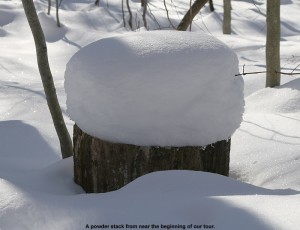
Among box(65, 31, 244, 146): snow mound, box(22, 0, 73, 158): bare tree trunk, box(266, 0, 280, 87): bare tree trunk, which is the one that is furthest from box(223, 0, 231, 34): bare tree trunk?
box(65, 31, 244, 146): snow mound

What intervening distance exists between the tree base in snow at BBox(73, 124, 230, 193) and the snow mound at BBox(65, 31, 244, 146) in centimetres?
4

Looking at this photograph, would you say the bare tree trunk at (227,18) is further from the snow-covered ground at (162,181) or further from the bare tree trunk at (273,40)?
the bare tree trunk at (273,40)

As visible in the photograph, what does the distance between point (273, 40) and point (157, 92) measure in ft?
10.4

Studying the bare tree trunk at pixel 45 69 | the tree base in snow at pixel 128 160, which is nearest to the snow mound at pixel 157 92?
the tree base in snow at pixel 128 160

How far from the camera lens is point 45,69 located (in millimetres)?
2898

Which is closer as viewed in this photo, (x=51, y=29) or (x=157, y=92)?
(x=157, y=92)

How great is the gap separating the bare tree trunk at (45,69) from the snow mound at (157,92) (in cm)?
61

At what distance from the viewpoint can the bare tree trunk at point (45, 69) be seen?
9.34ft

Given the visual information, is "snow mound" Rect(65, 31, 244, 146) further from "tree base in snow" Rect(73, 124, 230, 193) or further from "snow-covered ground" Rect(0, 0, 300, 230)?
"snow-covered ground" Rect(0, 0, 300, 230)

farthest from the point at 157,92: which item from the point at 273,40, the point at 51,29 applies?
the point at 51,29

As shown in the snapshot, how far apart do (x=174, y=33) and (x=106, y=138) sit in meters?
0.69

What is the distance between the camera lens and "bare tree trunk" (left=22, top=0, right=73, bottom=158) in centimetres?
285

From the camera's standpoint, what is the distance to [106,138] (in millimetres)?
2234

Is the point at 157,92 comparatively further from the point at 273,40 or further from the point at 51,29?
the point at 51,29
